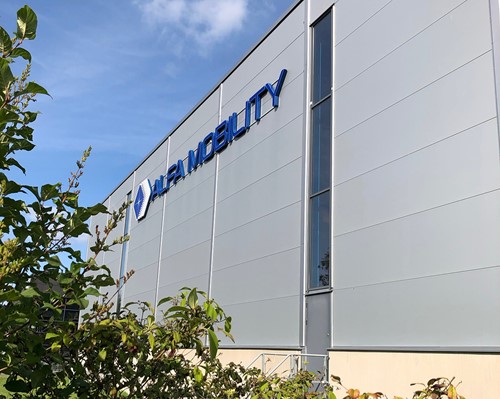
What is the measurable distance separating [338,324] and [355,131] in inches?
152

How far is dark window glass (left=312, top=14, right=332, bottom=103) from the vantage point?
39.1 feet

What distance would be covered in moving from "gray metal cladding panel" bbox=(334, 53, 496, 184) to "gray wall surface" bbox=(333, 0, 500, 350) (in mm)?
20

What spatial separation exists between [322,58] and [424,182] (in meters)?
5.09

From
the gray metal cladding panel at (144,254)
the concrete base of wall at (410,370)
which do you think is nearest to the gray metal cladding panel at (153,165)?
the gray metal cladding panel at (144,254)

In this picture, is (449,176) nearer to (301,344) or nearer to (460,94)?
(460,94)

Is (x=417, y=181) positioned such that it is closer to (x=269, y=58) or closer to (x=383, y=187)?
(x=383, y=187)

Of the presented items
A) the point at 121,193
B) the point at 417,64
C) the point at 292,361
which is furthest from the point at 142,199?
the point at 417,64

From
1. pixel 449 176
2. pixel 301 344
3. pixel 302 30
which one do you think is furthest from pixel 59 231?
pixel 302 30

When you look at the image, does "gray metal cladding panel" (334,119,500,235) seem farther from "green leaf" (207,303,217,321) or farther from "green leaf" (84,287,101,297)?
"green leaf" (84,287,101,297)

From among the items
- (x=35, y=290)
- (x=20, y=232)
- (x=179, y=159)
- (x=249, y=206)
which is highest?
(x=179, y=159)

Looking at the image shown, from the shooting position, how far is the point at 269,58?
14.9 metres

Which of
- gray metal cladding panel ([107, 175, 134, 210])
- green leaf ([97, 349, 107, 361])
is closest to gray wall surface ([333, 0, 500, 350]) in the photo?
green leaf ([97, 349, 107, 361])

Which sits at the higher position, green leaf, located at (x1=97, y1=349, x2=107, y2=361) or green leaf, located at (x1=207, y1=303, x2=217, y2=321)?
green leaf, located at (x1=207, y1=303, x2=217, y2=321)

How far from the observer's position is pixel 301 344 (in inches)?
433
